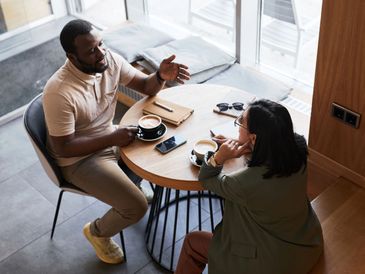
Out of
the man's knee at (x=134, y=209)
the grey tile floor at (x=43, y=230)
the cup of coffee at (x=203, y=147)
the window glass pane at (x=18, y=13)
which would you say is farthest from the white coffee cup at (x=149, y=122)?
the window glass pane at (x=18, y=13)

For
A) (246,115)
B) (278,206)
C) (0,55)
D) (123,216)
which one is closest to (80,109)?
(123,216)

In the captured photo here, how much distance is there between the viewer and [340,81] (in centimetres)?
229

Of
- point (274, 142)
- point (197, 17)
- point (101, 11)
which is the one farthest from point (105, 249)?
point (101, 11)

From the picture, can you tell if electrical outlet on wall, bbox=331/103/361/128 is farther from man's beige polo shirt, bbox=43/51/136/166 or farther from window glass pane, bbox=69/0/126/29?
window glass pane, bbox=69/0/126/29

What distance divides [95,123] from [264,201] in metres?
1.01

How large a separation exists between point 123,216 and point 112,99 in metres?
0.57

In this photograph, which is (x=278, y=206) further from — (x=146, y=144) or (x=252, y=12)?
(x=252, y=12)

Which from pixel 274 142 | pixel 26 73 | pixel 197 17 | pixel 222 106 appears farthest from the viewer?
pixel 26 73

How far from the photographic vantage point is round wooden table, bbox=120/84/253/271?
84.1 inches

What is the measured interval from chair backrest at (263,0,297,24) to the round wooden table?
880 mm

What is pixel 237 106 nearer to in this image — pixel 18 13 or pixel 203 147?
pixel 203 147

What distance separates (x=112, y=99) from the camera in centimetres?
256

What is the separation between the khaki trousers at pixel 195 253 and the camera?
2.14 m

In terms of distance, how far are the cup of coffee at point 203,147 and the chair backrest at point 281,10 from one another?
1.36 metres
